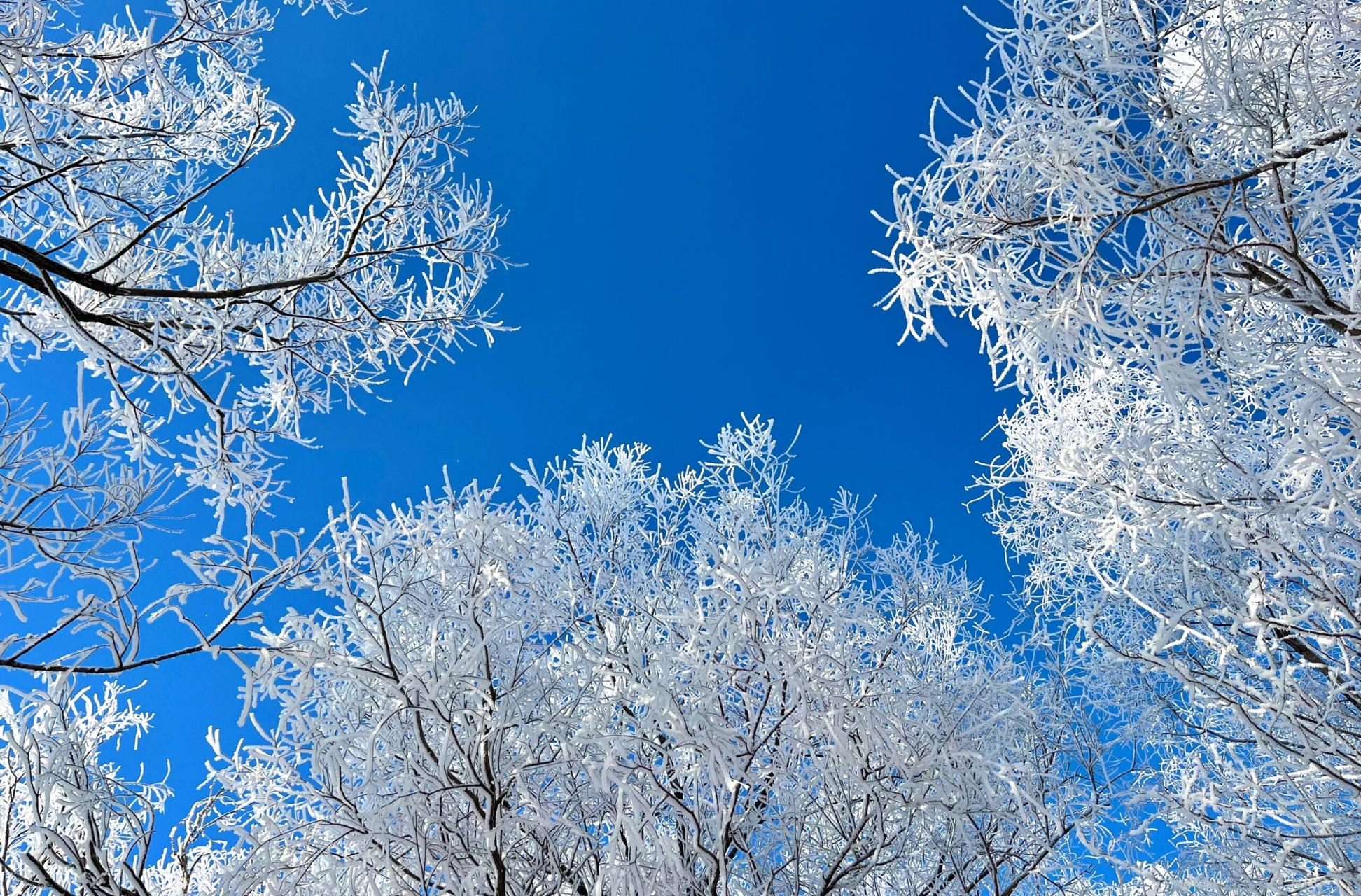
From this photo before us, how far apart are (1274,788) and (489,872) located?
205 inches

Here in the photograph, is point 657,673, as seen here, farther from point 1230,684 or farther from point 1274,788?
point 1274,788

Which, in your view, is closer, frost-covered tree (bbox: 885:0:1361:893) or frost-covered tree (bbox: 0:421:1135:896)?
frost-covered tree (bbox: 885:0:1361:893)

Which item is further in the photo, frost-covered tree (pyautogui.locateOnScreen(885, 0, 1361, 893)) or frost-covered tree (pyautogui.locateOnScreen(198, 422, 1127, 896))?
frost-covered tree (pyautogui.locateOnScreen(198, 422, 1127, 896))

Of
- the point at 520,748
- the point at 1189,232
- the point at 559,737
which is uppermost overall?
the point at 1189,232

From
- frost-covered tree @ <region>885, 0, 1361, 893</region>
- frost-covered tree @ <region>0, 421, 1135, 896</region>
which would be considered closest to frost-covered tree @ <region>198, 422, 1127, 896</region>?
frost-covered tree @ <region>0, 421, 1135, 896</region>

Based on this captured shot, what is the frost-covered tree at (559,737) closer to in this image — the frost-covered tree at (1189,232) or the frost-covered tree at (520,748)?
the frost-covered tree at (520,748)

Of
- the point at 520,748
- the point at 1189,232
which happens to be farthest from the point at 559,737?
the point at 1189,232

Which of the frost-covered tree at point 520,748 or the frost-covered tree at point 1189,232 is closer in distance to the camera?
the frost-covered tree at point 1189,232

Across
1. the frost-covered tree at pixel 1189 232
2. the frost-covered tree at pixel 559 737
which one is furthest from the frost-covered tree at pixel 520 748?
the frost-covered tree at pixel 1189 232

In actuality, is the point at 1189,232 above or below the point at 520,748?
above

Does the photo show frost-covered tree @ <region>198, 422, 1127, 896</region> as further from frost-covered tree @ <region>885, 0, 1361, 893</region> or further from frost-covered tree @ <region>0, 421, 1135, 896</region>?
frost-covered tree @ <region>885, 0, 1361, 893</region>

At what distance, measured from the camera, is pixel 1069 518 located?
6.89 metres

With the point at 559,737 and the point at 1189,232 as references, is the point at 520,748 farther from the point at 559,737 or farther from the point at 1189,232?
the point at 1189,232

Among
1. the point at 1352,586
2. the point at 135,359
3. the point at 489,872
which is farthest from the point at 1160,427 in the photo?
the point at 135,359
